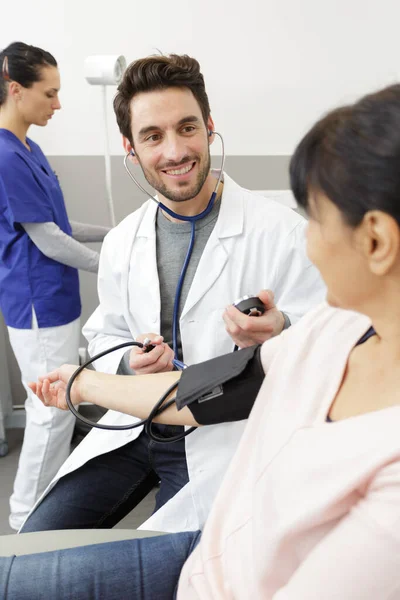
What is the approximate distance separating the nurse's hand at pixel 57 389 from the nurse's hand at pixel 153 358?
0.38ft

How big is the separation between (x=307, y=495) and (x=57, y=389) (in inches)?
23.6

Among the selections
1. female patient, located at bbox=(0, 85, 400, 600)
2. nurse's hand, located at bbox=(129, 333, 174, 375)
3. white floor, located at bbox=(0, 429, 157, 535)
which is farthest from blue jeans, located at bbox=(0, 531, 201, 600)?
white floor, located at bbox=(0, 429, 157, 535)

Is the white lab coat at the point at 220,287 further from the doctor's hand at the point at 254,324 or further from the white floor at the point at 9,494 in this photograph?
the white floor at the point at 9,494

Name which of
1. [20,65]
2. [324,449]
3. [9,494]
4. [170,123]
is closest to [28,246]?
[20,65]

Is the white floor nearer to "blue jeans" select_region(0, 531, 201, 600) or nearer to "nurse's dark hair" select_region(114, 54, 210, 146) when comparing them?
"blue jeans" select_region(0, 531, 201, 600)

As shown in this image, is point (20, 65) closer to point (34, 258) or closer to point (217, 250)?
point (34, 258)

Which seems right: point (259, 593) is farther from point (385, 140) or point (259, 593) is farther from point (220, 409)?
point (385, 140)

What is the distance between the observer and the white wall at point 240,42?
2.20 meters

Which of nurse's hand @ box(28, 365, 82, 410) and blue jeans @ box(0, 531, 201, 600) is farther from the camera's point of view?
nurse's hand @ box(28, 365, 82, 410)

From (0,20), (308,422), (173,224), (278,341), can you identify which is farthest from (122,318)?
(0,20)

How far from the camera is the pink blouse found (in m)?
0.58

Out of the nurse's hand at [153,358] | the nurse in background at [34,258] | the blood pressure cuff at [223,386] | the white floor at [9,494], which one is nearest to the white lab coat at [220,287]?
the nurse's hand at [153,358]

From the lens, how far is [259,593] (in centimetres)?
72

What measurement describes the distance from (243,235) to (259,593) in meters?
0.76
